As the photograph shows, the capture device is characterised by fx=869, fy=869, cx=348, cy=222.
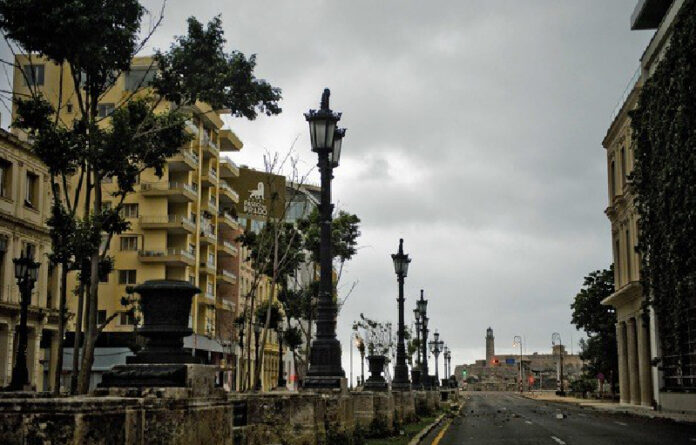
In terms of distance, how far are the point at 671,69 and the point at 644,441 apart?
60.0ft

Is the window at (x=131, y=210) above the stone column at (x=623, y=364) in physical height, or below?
above

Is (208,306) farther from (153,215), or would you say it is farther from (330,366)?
(330,366)

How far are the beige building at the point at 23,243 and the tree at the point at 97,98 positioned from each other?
21.7 m

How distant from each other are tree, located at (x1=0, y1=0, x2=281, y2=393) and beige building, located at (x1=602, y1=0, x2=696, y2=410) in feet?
98.8

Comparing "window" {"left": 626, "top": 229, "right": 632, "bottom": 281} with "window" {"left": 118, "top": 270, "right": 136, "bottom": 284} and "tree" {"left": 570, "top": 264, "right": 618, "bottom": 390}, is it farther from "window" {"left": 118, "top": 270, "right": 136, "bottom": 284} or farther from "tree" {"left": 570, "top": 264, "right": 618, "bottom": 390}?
"window" {"left": 118, "top": 270, "right": 136, "bottom": 284}

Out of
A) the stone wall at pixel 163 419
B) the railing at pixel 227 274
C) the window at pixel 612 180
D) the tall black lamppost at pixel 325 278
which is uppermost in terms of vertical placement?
the window at pixel 612 180

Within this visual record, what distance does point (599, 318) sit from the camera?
7050 centimetres

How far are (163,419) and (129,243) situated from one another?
169ft

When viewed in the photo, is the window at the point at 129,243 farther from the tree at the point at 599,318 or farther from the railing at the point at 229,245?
the tree at the point at 599,318

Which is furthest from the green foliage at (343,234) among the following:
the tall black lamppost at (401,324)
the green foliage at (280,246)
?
the tall black lamppost at (401,324)

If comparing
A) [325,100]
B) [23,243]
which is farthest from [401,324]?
[23,243]

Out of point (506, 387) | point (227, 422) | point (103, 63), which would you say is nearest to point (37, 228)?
point (103, 63)

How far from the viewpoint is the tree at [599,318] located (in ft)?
230

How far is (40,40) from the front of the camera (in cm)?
1449
